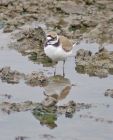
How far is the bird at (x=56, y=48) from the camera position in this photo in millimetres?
15164

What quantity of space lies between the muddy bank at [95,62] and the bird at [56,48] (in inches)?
19.9

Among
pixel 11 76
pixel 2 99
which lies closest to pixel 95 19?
pixel 11 76

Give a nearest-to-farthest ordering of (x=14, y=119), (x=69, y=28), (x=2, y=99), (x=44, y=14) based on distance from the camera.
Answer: (x=14, y=119), (x=2, y=99), (x=69, y=28), (x=44, y=14)

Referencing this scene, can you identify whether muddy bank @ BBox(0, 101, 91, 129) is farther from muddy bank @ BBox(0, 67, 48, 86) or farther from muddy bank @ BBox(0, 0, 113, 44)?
muddy bank @ BBox(0, 0, 113, 44)

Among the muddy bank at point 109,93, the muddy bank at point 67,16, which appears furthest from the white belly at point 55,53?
the muddy bank at point 67,16

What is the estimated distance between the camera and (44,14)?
2062cm

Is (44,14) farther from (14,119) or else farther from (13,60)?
(14,119)

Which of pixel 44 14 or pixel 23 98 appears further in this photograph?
pixel 44 14

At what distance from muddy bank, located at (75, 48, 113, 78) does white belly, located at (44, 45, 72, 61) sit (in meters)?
0.56

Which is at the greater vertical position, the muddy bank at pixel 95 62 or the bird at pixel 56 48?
the bird at pixel 56 48

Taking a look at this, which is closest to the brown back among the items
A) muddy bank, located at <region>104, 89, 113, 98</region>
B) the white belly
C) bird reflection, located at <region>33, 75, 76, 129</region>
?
the white belly

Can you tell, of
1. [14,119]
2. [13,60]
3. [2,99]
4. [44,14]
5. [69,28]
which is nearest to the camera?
[14,119]

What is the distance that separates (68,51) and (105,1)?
6.66 metres

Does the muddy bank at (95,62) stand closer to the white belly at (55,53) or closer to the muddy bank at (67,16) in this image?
the white belly at (55,53)
